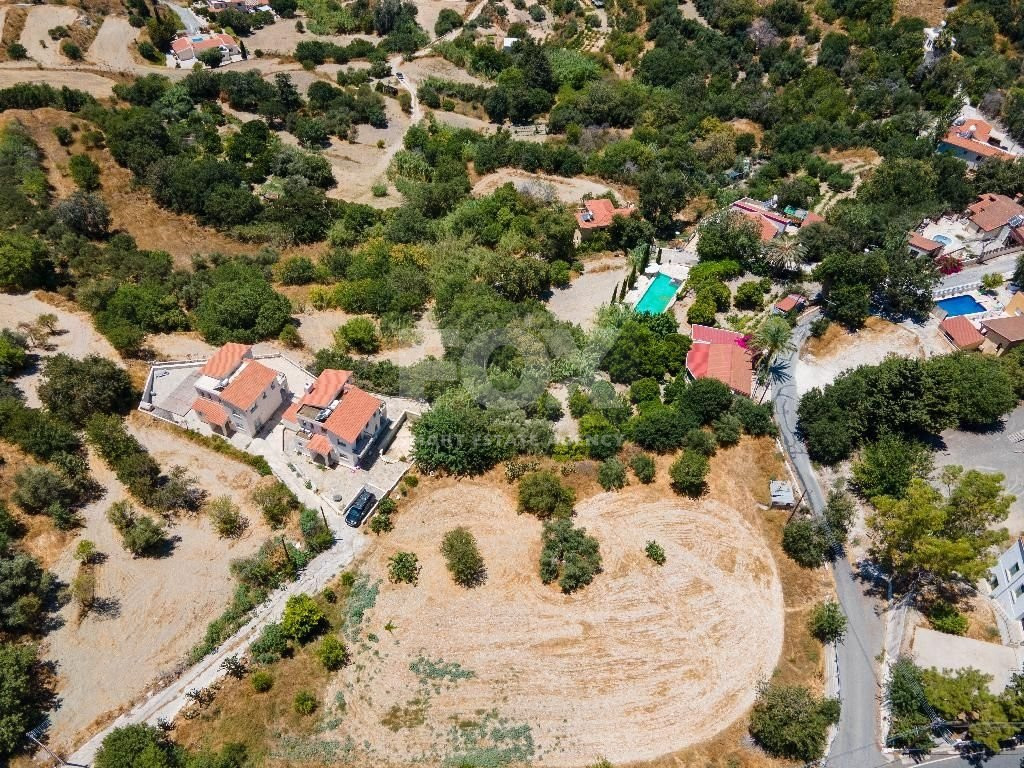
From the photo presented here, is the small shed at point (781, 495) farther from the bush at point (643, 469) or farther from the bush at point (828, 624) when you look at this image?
the bush at point (643, 469)

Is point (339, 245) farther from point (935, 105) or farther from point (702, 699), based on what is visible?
point (935, 105)

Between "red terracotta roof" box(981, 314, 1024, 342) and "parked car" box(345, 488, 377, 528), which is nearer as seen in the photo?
"parked car" box(345, 488, 377, 528)

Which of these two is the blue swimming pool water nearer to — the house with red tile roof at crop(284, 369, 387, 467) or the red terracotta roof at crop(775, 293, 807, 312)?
the red terracotta roof at crop(775, 293, 807, 312)

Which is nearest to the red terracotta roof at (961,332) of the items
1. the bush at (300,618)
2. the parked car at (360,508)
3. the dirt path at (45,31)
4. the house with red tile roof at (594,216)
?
the house with red tile roof at (594,216)

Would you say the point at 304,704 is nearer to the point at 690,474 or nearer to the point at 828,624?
the point at 690,474

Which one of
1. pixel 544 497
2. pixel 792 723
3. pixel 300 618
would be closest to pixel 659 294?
pixel 544 497

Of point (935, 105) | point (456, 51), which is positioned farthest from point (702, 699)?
point (456, 51)

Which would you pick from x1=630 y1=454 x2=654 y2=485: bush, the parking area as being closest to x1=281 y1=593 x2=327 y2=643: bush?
x1=630 y1=454 x2=654 y2=485: bush
